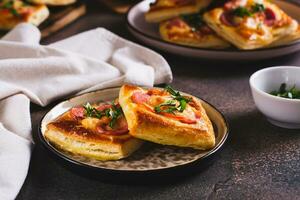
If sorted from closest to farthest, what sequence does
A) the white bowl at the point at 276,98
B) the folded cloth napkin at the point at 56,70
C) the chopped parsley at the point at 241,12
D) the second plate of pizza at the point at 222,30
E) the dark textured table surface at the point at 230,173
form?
1. the dark textured table surface at the point at 230,173
2. the white bowl at the point at 276,98
3. the folded cloth napkin at the point at 56,70
4. the second plate of pizza at the point at 222,30
5. the chopped parsley at the point at 241,12

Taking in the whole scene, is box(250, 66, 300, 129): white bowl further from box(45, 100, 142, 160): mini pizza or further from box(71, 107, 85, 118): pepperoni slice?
box(71, 107, 85, 118): pepperoni slice

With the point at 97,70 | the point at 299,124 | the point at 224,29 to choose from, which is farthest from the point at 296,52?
the point at 97,70

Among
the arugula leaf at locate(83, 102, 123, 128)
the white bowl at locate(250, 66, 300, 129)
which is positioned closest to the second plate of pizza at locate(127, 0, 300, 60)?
the white bowl at locate(250, 66, 300, 129)

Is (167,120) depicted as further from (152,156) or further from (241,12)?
(241,12)

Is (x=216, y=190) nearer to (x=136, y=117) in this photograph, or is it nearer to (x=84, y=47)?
(x=136, y=117)

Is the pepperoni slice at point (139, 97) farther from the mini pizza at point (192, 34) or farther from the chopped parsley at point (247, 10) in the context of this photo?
the chopped parsley at point (247, 10)

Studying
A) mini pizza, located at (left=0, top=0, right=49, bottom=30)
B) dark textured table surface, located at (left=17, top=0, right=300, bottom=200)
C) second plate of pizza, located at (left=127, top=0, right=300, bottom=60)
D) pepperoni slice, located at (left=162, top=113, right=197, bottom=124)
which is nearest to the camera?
dark textured table surface, located at (left=17, top=0, right=300, bottom=200)

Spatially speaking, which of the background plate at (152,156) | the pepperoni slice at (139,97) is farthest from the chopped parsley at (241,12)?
the pepperoni slice at (139,97)
